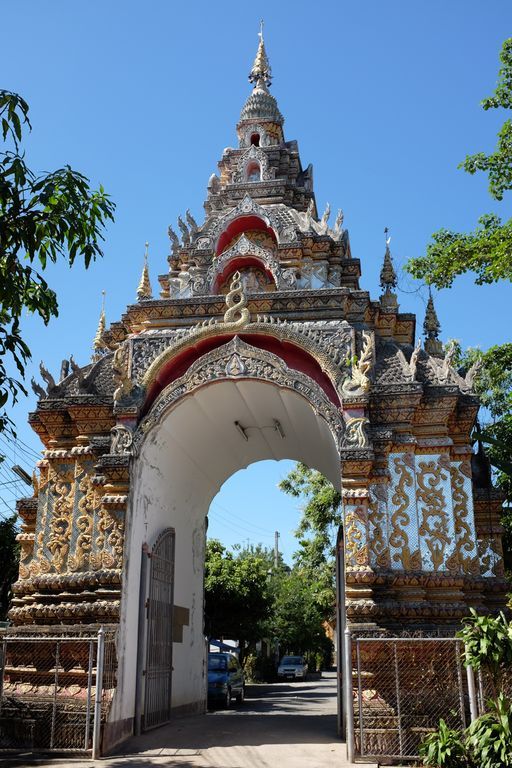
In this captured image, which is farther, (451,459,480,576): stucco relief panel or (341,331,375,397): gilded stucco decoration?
(341,331,375,397): gilded stucco decoration

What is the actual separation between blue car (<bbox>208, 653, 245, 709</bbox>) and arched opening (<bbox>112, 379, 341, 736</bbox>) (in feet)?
13.8

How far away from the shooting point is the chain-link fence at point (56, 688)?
901 centimetres

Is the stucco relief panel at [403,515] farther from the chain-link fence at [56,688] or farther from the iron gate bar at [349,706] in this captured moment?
the chain-link fence at [56,688]

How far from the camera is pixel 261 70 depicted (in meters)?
17.1

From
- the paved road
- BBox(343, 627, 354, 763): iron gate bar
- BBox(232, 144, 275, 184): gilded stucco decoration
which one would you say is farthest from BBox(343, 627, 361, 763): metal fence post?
BBox(232, 144, 275, 184): gilded stucco decoration

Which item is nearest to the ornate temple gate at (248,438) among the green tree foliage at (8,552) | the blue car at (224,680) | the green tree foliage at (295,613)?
the blue car at (224,680)

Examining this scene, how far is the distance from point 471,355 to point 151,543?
396 inches

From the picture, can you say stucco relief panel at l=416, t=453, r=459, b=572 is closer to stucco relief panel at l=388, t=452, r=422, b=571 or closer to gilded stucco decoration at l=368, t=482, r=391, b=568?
stucco relief panel at l=388, t=452, r=422, b=571

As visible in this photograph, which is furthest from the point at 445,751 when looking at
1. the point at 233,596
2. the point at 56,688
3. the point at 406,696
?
the point at 233,596

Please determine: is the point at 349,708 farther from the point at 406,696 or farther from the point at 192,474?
the point at 192,474

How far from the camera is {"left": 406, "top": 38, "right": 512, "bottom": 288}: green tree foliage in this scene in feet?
39.1

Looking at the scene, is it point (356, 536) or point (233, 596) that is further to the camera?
point (233, 596)

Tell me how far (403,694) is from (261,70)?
533 inches

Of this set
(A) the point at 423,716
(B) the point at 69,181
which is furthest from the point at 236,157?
(A) the point at 423,716
